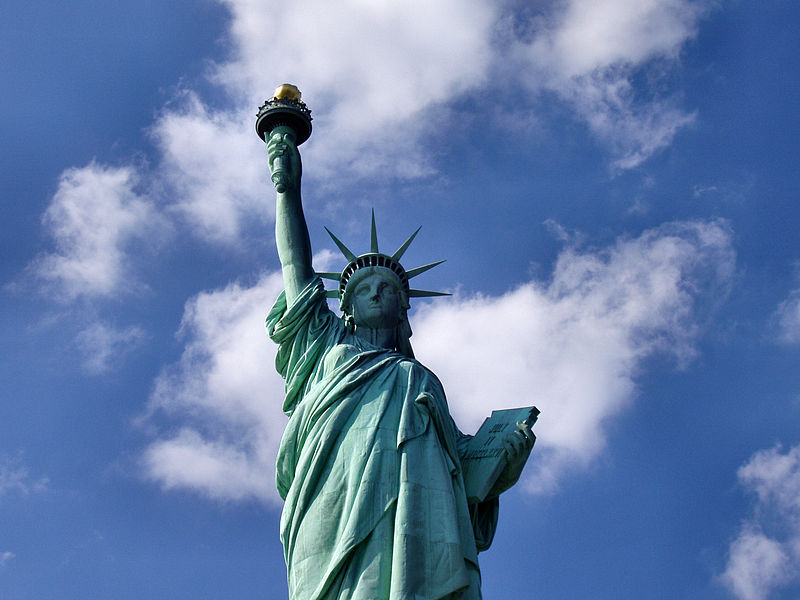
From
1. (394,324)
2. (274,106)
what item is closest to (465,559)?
(394,324)

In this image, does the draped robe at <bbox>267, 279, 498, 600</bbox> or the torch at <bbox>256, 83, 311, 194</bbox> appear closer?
the draped robe at <bbox>267, 279, 498, 600</bbox>

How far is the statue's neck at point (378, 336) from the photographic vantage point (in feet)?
59.7

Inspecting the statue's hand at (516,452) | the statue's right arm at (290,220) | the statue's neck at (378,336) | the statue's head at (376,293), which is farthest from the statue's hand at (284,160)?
the statue's hand at (516,452)

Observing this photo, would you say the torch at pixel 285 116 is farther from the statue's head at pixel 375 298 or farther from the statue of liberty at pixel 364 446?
the statue's head at pixel 375 298

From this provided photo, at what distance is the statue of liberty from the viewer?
1485 centimetres

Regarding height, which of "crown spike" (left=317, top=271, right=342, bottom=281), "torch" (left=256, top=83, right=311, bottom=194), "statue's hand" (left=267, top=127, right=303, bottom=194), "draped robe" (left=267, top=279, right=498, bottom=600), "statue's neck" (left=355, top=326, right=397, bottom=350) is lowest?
"draped robe" (left=267, top=279, right=498, bottom=600)

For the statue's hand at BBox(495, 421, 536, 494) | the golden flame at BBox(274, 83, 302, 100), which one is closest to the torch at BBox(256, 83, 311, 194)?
the golden flame at BBox(274, 83, 302, 100)

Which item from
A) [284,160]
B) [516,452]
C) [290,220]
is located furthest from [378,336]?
[284,160]

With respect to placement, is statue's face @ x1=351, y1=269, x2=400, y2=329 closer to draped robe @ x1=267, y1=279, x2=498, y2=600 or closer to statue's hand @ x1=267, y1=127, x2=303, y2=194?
draped robe @ x1=267, y1=279, x2=498, y2=600

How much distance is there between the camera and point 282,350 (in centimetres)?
1800

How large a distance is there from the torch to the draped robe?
3.11 m

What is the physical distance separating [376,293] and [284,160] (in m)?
2.63

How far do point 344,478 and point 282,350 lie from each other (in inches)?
117

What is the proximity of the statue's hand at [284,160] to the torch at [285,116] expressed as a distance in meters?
0.12
